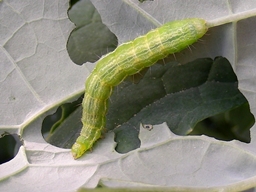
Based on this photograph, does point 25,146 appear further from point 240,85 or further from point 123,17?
point 240,85

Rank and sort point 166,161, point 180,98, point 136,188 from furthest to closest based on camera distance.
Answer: point 180,98 < point 166,161 < point 136,188

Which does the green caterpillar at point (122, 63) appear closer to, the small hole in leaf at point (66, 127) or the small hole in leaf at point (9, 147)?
the small hole in leaf at point (66, 127)

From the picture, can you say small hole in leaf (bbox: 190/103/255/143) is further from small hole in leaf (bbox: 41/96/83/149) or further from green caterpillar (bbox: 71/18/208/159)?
small hole in leaf (bbox: 41/96/83/149)

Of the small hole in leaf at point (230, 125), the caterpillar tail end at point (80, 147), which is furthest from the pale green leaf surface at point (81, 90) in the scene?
the small hole in leaf at point (230, 125)

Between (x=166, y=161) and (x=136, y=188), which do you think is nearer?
(x=136, y=188)

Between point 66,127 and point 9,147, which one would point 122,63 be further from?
point 9,147

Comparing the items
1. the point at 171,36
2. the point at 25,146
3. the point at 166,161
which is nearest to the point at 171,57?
the point at 171,36

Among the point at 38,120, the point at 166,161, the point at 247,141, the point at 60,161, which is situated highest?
the point at 38,120

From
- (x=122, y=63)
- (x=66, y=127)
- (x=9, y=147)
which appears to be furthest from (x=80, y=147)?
(x=9, y=147)
